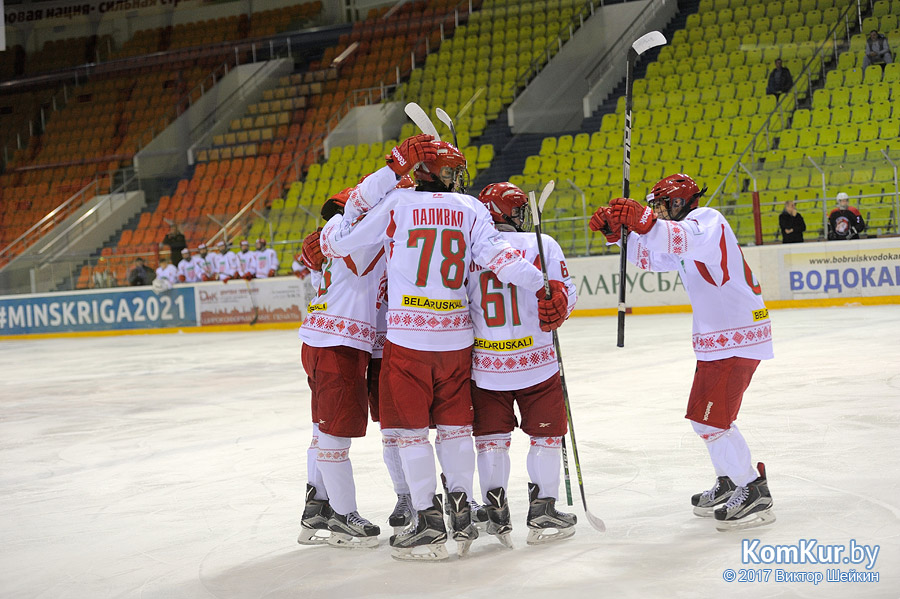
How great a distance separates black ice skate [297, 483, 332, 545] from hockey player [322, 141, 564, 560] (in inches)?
17.1

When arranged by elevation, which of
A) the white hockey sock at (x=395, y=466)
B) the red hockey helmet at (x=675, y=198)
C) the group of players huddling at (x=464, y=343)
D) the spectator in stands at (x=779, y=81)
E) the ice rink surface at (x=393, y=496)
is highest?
the spectator in stands at (x=779, y=81)

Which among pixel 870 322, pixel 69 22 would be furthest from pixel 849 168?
pixel 69 22

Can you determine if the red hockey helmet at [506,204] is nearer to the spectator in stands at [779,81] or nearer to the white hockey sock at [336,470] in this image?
the white hockey sock at [336,470]

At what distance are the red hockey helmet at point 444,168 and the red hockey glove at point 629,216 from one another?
634 millimetres

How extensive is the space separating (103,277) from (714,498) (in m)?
18.4

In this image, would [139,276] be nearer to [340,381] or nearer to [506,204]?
[340,381]

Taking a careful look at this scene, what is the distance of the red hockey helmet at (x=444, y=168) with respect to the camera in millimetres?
3941

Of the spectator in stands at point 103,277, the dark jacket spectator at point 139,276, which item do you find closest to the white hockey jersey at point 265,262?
the dark jacket spectator at point 139,276

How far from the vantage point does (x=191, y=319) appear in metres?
19.8

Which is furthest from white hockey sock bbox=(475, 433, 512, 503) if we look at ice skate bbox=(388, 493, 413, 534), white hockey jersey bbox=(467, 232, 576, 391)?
ice skate bbox=(388, 493, 413, 534)

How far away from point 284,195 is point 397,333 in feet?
65.9

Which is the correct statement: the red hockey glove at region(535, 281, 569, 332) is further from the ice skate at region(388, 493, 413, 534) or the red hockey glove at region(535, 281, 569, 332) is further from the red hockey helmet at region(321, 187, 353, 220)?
the red hockey helmet at region(321, 187, 353, 220)

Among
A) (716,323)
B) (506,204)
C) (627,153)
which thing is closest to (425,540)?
(506,204)

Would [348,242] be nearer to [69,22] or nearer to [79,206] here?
[79,206]
